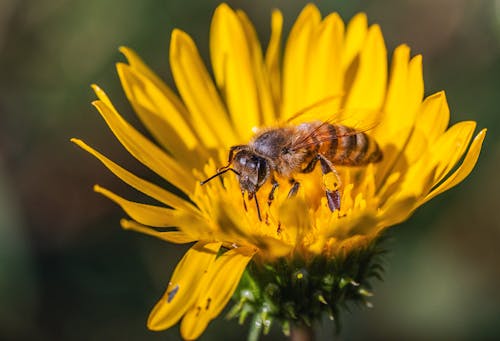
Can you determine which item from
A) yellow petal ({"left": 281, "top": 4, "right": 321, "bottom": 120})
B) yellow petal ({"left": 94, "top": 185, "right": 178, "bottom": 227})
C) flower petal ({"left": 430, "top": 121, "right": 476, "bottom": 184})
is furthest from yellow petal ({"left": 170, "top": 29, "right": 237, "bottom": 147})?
flower petal ({"left": 430, "top": 121, "right": 476, "bottom": 184})

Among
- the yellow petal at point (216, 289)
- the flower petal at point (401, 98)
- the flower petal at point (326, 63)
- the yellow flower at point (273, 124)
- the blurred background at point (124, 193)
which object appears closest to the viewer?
the yellow petal at point (216, 289)

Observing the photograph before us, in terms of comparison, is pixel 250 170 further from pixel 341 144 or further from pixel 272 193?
pixel 341 144

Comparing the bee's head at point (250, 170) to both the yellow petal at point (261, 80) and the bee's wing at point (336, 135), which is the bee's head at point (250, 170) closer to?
the bee's wing at point (336, 135)

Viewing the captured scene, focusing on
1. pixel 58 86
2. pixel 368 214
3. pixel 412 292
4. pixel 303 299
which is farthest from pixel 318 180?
pixel 58 86

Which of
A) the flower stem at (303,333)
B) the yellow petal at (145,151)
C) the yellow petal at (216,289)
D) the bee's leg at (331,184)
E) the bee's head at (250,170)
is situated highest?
the yellow petal at (145,151)

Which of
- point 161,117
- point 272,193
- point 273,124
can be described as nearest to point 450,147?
point 272,193

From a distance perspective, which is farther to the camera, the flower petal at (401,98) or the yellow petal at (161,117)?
the yellow petal at (161,117)

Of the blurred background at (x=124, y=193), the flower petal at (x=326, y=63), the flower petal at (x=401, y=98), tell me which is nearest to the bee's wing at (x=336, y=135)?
the flower petal at (x=401, y=98)

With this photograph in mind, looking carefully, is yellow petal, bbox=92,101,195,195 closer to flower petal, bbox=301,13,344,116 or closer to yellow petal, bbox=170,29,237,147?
yellow petal, bbox=170,29,237,147
